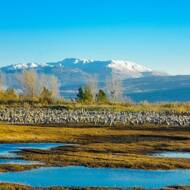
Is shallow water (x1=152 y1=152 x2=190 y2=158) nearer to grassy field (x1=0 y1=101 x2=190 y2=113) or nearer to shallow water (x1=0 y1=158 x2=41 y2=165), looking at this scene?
shallow water (x1=0 y1=158 x2=41 y2=165)

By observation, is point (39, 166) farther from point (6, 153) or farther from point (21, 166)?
point (6, 153)

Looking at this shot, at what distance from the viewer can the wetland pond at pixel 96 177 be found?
32469 millimetres

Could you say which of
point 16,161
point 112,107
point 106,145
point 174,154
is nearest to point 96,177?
point 16,161

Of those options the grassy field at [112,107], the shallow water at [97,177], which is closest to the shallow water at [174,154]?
the shallow water at [97,177]

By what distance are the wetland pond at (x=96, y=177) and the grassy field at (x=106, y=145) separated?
1.65 m

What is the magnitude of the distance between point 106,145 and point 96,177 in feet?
61.7

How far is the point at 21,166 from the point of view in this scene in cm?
3778

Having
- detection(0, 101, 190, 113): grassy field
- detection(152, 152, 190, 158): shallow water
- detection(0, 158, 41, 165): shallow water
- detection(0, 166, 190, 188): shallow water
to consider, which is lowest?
detection(0, 166, 190, 188): shallow water

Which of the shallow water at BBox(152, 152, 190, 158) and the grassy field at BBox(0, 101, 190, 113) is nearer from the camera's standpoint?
the shallow water at BBox(152, 152, 190, 158)

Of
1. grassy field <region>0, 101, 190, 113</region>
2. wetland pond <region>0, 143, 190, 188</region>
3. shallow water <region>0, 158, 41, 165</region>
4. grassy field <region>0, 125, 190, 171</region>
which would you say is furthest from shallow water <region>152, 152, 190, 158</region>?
grassy field <region>0, 101, 190, 113</region>

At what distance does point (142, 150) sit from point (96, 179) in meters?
17.0

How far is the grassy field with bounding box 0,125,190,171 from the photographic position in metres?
40.5

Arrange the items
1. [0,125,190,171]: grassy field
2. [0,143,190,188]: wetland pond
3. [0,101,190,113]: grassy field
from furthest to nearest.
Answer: [0,101,190,113]: grassy field
[0,125,190,171]: grassy field
[0,143,190,188]: wetland pond

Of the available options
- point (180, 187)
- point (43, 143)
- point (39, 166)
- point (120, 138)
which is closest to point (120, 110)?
point (120, 138)
